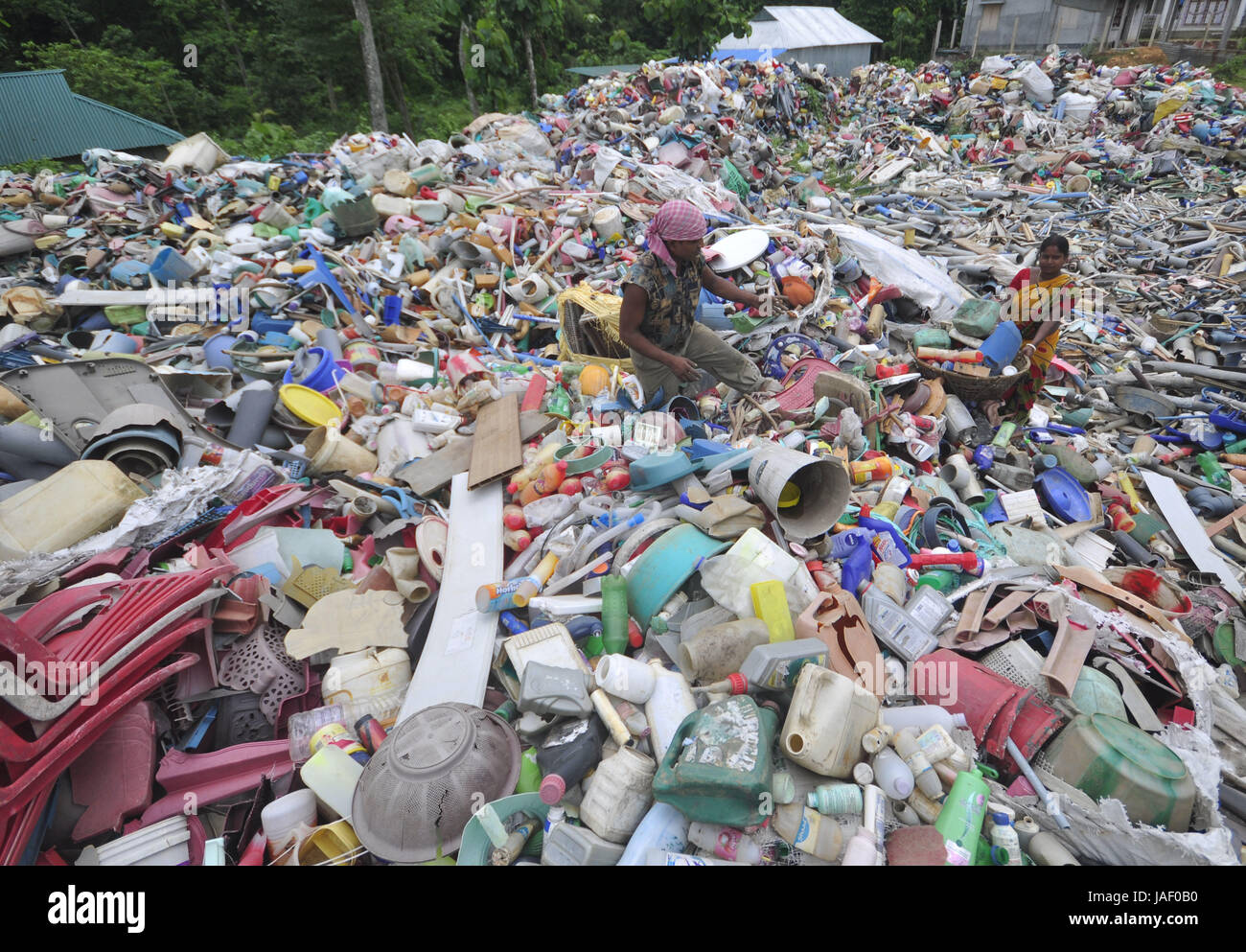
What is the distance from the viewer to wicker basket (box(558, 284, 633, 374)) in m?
5.11

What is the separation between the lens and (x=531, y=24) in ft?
52.0

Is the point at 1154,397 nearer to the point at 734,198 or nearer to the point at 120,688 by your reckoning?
the point at 734,198

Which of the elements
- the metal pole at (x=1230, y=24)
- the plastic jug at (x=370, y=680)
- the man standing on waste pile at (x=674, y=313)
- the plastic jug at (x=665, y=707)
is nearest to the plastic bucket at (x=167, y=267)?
the man standing on waste pile at (x=674, y=313)

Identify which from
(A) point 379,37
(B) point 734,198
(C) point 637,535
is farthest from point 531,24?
(C) point 637,535

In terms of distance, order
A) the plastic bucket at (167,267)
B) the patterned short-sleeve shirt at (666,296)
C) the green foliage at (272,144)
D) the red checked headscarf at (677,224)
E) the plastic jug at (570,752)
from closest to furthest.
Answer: the plastic jug at (570,752) → the red checked headscarf at (677,224) → the patterned short-sleeve shirt at (666,296) → the plastic bucket at (167,267) → the green foliage at (272,144)

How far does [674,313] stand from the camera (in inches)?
159

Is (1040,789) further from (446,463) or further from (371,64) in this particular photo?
(371,64)

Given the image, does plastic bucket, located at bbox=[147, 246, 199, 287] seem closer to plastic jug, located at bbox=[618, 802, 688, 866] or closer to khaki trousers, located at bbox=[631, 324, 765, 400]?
khaki trousers, located at bbox=[631, 324, 765, 400]

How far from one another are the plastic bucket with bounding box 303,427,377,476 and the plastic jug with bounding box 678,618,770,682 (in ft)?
9.74

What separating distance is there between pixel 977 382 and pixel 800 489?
248 centimetres

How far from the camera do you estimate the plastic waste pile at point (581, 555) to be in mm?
2125

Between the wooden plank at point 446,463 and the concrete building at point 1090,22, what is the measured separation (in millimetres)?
28339

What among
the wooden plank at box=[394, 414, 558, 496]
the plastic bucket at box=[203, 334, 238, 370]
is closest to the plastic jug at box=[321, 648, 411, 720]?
the wooden plank at box=[394, 414, 558, 496]

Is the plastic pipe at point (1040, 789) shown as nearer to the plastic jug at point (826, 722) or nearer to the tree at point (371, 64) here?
the plastic jug at point (826, 722)
